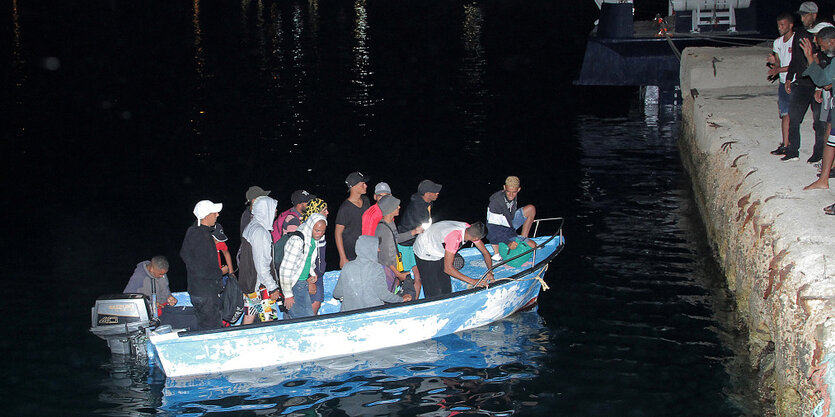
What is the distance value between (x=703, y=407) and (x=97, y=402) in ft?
22.0

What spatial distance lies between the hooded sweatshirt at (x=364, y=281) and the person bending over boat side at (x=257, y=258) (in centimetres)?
83

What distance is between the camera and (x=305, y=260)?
32.1ft

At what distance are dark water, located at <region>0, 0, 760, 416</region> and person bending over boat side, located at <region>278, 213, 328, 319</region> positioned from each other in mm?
964

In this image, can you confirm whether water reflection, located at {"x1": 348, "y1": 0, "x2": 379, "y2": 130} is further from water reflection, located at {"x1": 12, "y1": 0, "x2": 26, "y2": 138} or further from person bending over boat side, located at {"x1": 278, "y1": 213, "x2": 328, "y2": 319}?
person bending over boat side, located at {"x1": 278, "y1": 213, "x2": 328, "y2": 319}

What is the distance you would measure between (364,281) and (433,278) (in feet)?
3.06

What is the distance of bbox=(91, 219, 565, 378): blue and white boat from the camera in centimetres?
965

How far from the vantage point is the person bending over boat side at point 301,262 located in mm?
9609

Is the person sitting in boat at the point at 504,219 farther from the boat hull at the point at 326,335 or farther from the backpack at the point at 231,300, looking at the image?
the backpack at the point at 231,300

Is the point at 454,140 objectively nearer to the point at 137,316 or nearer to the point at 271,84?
the point at 271,84

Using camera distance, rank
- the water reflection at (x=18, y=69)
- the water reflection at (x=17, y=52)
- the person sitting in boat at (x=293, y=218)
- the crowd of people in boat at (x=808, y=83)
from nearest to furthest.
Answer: the person sitting in boat at (x=293, y=218)
the crowd of people in boat at (x=808, y=83)
the water reflection at (x=18, y=69)
the water reflection at (x=17, y=52)

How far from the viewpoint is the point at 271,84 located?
32.1 meters

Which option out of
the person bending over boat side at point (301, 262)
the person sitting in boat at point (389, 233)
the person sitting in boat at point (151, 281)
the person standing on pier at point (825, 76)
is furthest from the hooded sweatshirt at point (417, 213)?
the person standing on pier at point (825, 76)

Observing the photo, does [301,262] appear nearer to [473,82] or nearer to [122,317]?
[122,317]

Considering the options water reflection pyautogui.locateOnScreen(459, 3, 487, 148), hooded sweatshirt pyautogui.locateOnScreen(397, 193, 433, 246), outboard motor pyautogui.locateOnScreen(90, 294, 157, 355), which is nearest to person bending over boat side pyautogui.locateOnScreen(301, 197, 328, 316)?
hooded sweatshirt pyautogui.locateOnScreen(397, 193, 433, 246)
